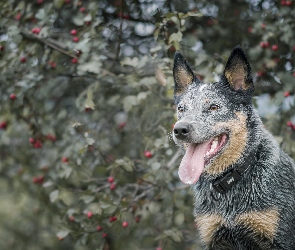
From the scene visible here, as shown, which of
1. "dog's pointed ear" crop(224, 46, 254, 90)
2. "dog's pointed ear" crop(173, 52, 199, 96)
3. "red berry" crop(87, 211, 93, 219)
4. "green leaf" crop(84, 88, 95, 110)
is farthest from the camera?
"red berry" crop(87, 211, 93, 219)

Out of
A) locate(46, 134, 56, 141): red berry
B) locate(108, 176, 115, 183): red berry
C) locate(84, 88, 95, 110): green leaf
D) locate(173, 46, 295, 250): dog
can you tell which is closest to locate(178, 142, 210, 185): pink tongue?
locate(173, 46, 295, 250): dog

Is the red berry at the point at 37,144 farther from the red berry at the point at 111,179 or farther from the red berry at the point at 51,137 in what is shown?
the red berry at the point at 111,179

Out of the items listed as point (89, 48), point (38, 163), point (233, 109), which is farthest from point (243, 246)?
point (38, 163)

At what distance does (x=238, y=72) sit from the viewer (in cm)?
389

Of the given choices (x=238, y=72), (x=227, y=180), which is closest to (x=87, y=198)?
(x=227, y=180)

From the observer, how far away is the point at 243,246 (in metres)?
3.92

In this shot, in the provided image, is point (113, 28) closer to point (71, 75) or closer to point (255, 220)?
point (71, 75)

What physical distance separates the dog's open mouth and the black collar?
180 millimetres

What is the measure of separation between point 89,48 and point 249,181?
1.86 metres

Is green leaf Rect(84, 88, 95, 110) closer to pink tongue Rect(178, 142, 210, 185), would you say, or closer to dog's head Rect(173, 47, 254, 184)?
dog's head Rect(173, 47, 254, 184)

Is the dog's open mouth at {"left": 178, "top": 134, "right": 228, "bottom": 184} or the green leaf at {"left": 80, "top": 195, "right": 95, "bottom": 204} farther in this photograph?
the green leaf at {"left": 80, "top": 195, "right": 95, "bottom": 204}

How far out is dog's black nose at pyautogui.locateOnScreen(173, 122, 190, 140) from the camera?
12.0ft

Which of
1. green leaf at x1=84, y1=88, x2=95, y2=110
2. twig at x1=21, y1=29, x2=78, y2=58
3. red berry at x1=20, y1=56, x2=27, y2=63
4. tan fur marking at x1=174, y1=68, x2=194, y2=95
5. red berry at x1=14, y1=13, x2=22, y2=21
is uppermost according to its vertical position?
tan fur marking at x1=174, y1=68, x2=194, y2=95

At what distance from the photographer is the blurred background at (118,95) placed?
17.0ft
